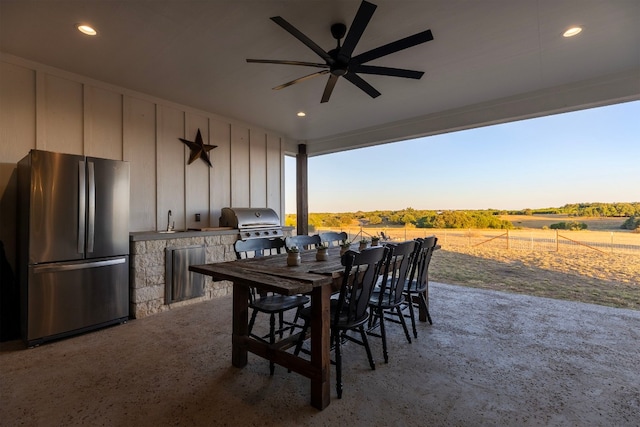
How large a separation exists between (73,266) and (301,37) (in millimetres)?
2900

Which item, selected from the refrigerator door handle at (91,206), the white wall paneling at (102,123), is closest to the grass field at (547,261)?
the refrigerator door handle at (91,206)

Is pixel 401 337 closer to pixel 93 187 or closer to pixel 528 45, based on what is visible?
pixel 528 45

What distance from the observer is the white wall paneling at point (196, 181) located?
425 cm

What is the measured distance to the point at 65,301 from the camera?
8.87 ft

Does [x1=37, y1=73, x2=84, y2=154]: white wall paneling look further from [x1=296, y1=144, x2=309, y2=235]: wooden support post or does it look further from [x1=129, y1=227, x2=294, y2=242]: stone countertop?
[x1=296, y1=144, x2=309, y2=235]: wooden support post

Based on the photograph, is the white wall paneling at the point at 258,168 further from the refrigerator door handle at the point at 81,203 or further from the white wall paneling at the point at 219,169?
the refrigerator door handle at the point at 81,203

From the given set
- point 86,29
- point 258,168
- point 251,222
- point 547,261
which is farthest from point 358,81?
point 547,261

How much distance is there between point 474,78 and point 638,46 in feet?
4.36

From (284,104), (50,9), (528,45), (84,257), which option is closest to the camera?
(50,9)

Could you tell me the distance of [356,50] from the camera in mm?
2732

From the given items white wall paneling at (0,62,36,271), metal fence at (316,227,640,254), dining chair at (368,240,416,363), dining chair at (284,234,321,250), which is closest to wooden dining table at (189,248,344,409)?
dining chair at (368,240,416,363)

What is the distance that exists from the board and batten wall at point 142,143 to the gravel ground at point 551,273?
349 cm

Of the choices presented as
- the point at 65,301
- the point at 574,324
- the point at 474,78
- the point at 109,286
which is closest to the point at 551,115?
the point at 474,78

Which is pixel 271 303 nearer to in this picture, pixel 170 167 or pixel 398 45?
pixel 398 45
